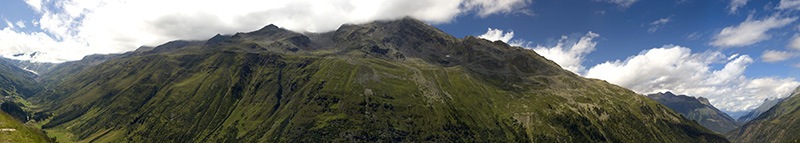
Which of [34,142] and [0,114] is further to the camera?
[0,114]

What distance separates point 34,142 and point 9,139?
20.9 ft

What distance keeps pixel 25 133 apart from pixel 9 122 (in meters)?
9.36

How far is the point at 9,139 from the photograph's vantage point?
393 ft

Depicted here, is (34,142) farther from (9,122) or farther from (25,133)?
(9,122)

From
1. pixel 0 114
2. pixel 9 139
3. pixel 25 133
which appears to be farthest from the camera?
pixel 0 114

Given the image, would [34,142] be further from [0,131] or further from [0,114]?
[0,114]

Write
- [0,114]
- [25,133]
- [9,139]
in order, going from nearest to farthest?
[9,139]
[25,133]
[0,114]

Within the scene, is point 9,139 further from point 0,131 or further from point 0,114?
point 0,114

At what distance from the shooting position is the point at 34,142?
12556 centimetres

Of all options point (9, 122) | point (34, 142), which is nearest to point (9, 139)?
point (34, 142)

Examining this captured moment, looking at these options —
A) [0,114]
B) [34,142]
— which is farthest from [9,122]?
[34,142]

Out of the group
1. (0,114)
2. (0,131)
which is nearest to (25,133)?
(0,131)

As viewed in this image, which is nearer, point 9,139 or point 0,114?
point 9,139

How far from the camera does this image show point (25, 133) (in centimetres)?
13138
